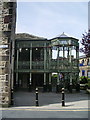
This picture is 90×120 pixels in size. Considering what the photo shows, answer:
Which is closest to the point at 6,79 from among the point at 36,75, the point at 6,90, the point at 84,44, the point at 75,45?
the point at 6,90

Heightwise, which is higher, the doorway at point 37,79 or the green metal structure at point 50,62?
the green metal structure at point 50,62

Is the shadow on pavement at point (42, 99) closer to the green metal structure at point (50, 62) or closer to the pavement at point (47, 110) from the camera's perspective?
the pavement at point (47, 110)

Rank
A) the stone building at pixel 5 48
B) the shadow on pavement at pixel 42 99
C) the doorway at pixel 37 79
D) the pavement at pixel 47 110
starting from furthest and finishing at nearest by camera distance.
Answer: the doorway at pixel 37 79 < the shadow on pavement at pixel 42 99 < the stone building at pixel 5 48 < the pavement at pixel 47 110

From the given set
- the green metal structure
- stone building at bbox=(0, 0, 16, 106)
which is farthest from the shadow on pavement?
the green metal structure

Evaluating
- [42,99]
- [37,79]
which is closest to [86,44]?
[42,99]

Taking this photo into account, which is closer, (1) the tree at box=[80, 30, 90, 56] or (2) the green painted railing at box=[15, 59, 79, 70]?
(1) the tree at box=[80, 30, 90, 56]

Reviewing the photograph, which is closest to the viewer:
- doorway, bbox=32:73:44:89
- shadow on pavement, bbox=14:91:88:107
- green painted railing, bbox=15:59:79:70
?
shadow on pavement, bbox=14:91:88:107

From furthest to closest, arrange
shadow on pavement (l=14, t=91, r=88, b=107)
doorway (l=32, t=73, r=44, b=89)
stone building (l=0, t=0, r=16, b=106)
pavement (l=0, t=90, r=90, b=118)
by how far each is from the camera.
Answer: doorway (l=32, t=73, r=44, b=89) → shadow on pavement (l=14, t=91, r=88, b=107) → stone building (l=0, t=0, r=16, b=106) → pavement (l=0, t=90, r=90, b=118)

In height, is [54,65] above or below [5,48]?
below

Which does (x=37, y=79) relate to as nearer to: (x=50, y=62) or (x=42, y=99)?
(x=50, y=62)

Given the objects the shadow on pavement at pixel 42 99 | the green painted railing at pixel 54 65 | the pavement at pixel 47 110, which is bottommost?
the shadow on pavement at pixel 42 99

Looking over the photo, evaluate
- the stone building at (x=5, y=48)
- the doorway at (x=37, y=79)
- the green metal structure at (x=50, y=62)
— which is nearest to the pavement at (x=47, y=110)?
the stone building at (x=5, y=48)

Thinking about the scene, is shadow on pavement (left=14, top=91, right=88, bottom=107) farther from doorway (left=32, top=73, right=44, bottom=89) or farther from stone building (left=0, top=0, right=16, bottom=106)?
doorway (left=32, top=73, right=44, bottom=89)

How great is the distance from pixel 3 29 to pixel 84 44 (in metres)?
6.60
